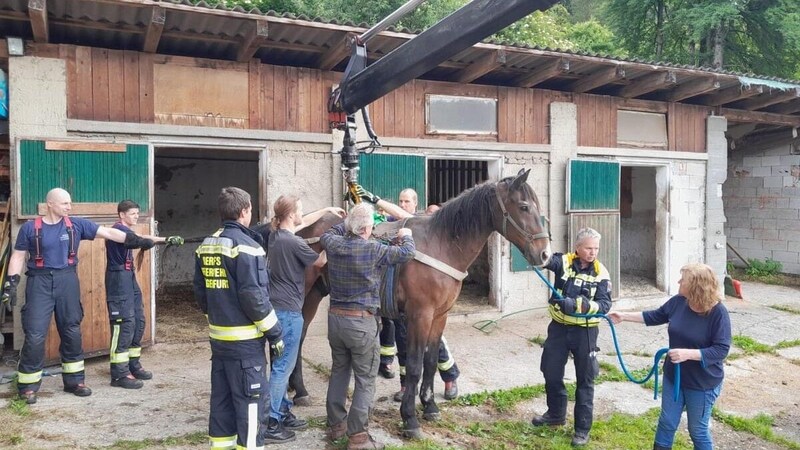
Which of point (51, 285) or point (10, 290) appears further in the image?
point (51, 285)

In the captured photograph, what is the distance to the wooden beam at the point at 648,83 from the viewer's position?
763 centimetres

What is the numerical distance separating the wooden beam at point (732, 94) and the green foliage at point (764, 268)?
4.24m

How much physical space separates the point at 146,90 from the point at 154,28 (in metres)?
0.85

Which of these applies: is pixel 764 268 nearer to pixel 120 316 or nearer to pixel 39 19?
pixel 120 316

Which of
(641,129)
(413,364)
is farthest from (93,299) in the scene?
(641,129)

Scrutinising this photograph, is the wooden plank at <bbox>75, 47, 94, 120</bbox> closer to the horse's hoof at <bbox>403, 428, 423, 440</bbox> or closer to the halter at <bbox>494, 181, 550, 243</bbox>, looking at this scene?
the halter at <bbox>494, 181, 550, 243</bbox>

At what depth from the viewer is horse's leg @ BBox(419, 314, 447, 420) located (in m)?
4.10

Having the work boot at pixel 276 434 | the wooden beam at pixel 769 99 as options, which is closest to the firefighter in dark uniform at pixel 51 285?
the work boot at pixel 276 434

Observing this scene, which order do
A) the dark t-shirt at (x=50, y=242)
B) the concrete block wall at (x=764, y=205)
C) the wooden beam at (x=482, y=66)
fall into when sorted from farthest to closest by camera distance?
the concrete block wall at (x=764, y=205), the wooden beam at (x=482, y=66), the dark t-shirt at (x=50, y=242)

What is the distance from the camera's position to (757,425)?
4.37 m

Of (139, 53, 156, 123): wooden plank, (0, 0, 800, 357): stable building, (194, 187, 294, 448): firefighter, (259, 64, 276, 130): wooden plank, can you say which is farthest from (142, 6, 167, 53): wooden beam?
(194, 187, 294, 448): firefighter

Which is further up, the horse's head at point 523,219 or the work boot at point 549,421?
the horse's head at point 523,219

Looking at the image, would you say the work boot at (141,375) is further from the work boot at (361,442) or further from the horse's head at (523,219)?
the horse's head at (523,219)

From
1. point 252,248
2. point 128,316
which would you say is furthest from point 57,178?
point 252,248
